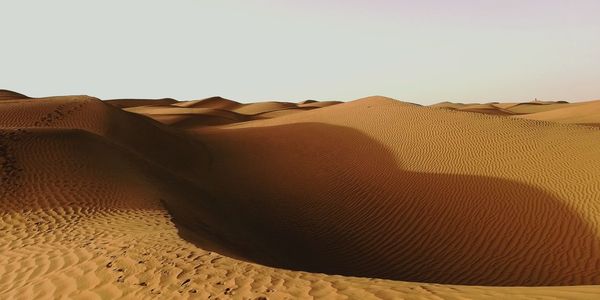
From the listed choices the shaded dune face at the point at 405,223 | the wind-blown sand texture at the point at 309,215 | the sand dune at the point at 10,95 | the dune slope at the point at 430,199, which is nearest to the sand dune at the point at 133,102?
the sand dune at the point at 10,95

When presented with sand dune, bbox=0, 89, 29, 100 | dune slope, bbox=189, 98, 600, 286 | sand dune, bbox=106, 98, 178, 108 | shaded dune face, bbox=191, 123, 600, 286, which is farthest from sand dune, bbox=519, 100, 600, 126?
sand dune, bbox=106, 98, 178, 108

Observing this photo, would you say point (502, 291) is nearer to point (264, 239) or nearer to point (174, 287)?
point (174, 287)

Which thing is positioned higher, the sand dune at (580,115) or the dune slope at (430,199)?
the sand dune at (580,115)

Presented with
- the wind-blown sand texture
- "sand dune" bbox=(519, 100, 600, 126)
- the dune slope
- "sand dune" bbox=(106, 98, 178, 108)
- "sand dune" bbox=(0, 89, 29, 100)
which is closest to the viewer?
the wind-blown sand texture

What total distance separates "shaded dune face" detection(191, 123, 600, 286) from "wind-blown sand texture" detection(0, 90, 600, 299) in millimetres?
47

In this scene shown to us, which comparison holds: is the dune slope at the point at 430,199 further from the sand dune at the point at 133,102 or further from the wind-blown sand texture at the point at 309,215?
the sand dune at the point at 133,102

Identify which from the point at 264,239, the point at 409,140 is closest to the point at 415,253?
the point at 264,239

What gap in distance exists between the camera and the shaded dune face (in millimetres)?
8453

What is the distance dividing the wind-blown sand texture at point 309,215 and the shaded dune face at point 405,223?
47 millimetres

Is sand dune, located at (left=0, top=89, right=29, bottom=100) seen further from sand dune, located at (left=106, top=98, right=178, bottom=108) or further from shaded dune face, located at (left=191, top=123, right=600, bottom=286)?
shaded dune face, located at (left=191, top=123, right=600, bottom=286)

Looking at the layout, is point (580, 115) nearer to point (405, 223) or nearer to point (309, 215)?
point (405, 223)

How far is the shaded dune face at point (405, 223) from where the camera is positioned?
8.45 metres

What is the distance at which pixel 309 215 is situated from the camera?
11.2 m

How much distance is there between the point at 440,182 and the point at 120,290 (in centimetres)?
1091
